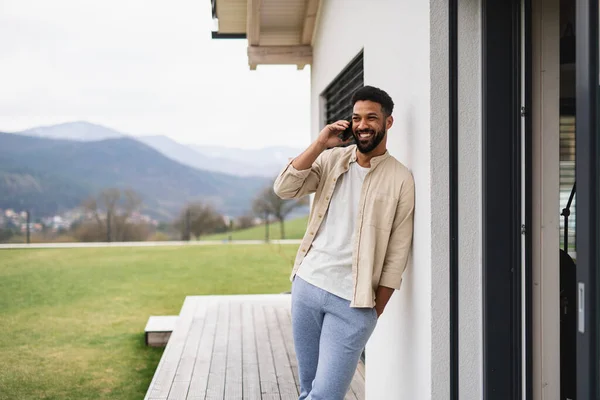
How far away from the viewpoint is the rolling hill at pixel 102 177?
79.8 ft

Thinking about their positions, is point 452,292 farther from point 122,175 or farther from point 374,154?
point 122,175

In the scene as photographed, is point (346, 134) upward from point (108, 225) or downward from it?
upward

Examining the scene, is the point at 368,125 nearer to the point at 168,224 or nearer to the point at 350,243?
the point at 350,243

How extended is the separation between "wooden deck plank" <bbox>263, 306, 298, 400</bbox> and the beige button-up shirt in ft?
4.89

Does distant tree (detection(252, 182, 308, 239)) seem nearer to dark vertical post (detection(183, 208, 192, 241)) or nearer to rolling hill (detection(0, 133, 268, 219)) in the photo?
dark vertical post (detection(183, 208, 192, 241))

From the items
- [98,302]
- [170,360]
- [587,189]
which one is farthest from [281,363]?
[98,302]

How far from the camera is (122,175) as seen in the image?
1134 inches

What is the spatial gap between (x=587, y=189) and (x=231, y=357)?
357 centimetres

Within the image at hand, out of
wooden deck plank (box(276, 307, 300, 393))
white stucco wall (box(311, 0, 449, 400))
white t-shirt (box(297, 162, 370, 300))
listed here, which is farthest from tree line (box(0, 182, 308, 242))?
white t-shirt (box(297, 162, 370, 300))

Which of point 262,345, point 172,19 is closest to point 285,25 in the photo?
point 262,345

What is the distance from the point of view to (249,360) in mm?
4730

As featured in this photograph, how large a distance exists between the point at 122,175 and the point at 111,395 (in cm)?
2444

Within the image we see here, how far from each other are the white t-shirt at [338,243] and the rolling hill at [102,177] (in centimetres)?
2129

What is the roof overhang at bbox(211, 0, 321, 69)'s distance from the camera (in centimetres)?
571
